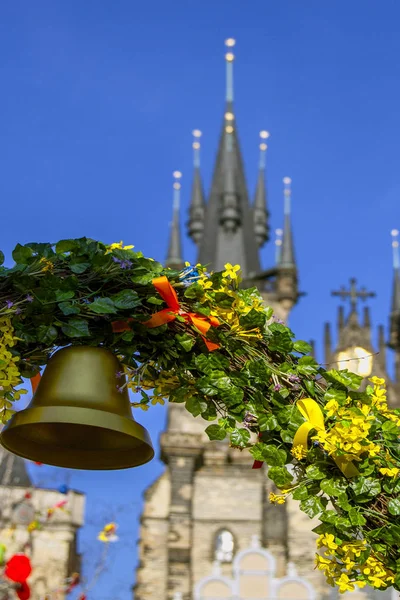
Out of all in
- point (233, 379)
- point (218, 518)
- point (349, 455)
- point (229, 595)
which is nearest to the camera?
point (349, 455)

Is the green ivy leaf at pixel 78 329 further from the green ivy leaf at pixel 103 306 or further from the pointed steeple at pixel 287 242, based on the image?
the pointed steeple at pixel 287 242

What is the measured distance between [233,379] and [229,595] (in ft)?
73.7

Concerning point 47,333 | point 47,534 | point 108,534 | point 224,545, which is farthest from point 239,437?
point 47,534

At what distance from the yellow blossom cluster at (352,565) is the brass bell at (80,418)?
0.79 m

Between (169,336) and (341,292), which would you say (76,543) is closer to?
(341,292)

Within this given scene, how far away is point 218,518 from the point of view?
30953 mm

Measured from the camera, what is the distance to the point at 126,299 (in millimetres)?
3096

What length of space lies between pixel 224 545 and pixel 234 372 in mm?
28530

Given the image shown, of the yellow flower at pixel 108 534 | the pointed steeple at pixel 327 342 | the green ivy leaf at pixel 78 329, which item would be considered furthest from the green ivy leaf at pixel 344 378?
the pointed steeple at pixel 327 342

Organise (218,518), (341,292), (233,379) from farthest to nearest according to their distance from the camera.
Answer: (341,292)
(218,518)
(233,379)

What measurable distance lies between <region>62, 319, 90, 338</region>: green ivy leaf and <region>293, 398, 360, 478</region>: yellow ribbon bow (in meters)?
0.82

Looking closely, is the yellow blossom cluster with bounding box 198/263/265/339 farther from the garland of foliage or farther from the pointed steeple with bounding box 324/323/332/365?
the pointed steeple with bounding box 324/323/332/365

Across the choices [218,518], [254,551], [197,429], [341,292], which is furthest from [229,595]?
[341,292]

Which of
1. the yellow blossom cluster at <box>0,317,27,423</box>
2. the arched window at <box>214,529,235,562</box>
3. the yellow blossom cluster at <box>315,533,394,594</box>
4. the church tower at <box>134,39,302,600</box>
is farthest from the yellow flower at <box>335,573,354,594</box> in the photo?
the arched window at <box>214,529,235,562</box>
